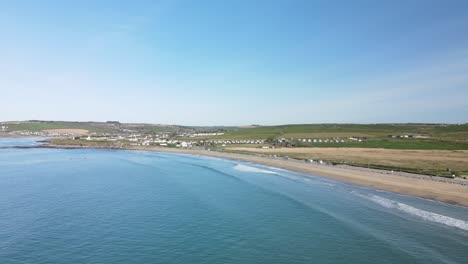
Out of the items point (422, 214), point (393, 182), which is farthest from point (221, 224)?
point (393, 182)

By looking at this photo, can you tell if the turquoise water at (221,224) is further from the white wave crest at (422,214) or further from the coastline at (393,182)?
the coastline at (393,182)

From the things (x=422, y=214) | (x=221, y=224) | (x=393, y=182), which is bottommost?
(x=221, y=224)

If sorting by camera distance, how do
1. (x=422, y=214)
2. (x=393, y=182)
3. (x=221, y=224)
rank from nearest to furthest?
(x=221, y=224), (x=422, y=214), (x=393, y=182)

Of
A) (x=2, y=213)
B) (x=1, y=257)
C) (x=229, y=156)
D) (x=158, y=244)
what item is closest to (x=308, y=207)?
(x=158, y=244)

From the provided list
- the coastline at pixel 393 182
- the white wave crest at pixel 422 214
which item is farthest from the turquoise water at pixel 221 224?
the coastline at pixel 393 182

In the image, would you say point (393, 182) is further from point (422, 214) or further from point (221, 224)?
point (221, 224)
